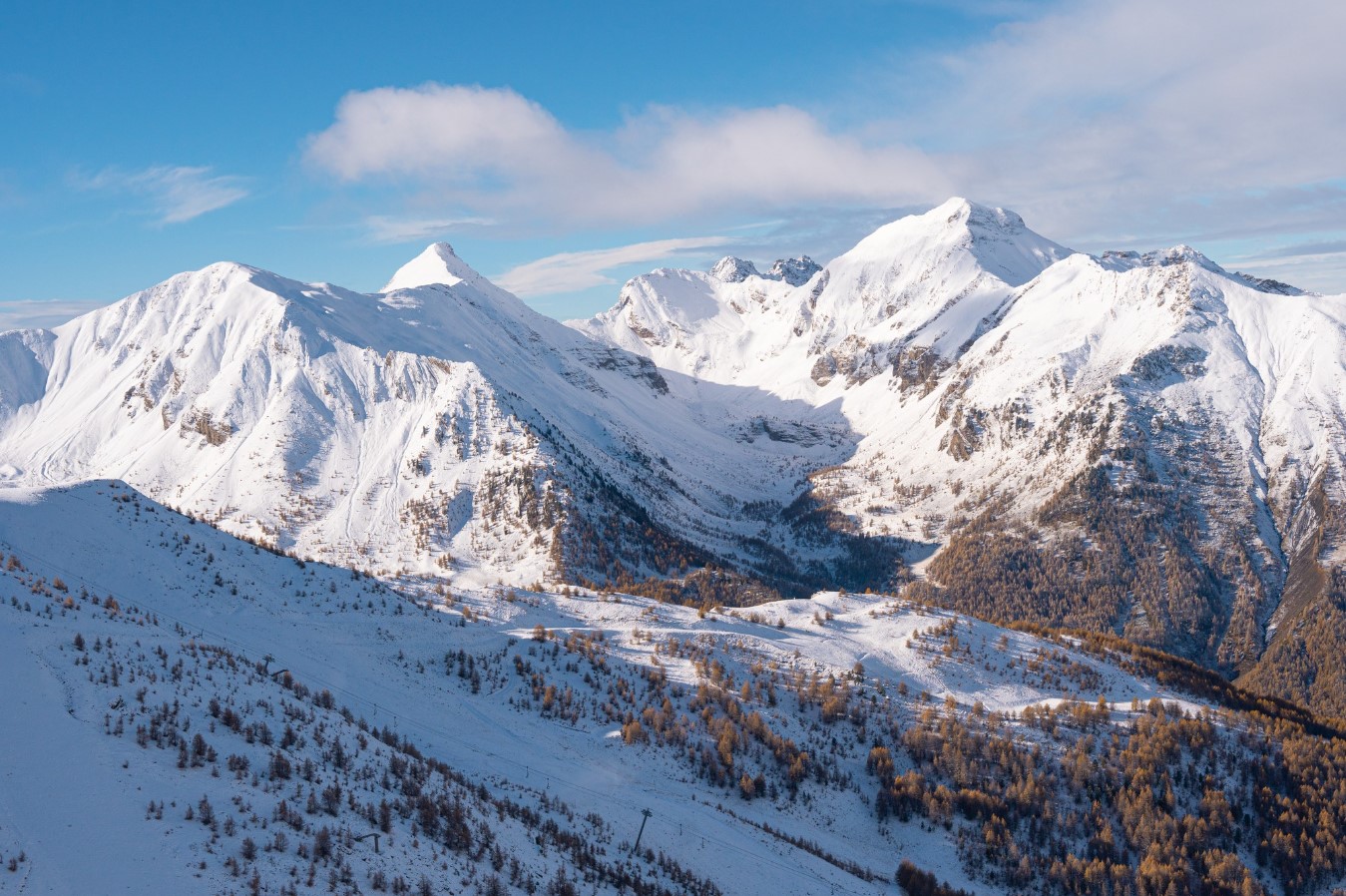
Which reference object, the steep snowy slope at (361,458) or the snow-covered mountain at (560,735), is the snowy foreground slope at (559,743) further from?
the steep snowy slope at (361,458)

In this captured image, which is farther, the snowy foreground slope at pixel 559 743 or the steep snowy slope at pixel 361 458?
the steep snowy slope at pixel 361 458

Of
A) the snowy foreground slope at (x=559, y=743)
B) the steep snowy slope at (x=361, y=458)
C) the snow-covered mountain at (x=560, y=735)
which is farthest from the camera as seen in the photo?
the steep snowy slope at (x=361, y=458)

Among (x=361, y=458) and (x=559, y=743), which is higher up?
(x=361, y=458)

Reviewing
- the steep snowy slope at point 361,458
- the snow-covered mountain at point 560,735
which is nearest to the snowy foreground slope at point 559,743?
the snow-covered mountain at point 560,735

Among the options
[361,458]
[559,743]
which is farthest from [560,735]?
[361,458]

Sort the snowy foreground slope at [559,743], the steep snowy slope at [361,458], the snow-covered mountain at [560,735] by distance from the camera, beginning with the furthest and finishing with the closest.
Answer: the steep snowy slope at [361,458] < the snow-covered mountain at [560,735] < the snowy foreground slope at [559,743]

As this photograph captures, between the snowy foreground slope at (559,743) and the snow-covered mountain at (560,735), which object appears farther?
the snow-covered mountain at (560,735)

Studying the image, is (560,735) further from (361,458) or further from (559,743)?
(361,458)

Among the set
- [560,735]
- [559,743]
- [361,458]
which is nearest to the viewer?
[559,743]

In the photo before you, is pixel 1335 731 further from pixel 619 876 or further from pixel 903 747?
pixel 619 876

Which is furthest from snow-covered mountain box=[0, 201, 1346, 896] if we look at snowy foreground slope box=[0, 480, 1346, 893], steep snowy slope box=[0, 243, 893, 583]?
steep snowy slope box=[0, 243, 893, 583]
